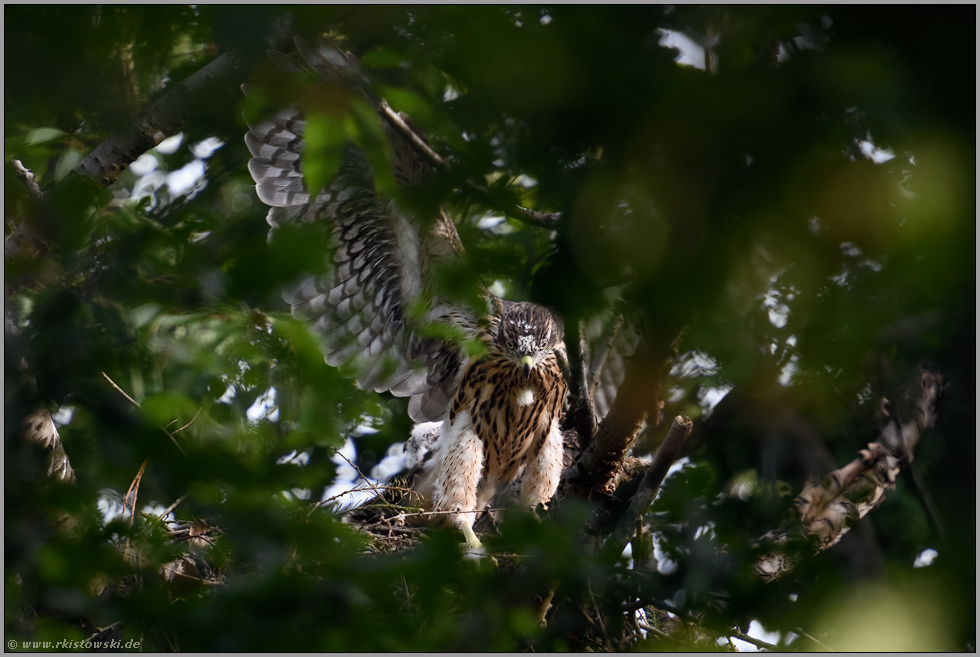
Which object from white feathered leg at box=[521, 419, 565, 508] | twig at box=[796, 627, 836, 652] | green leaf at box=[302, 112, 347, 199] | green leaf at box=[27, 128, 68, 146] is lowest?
white feathered leg at box=[521, 419, 565, 508]

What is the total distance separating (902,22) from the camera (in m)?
0.73

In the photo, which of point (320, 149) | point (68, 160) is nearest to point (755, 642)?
point (320, 149)

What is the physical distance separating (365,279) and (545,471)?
1.47 m

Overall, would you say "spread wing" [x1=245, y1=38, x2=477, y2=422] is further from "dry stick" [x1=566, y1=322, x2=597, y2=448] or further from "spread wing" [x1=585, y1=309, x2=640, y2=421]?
"spread wing" [x1=585, y1=309, x2=640, y2=421]

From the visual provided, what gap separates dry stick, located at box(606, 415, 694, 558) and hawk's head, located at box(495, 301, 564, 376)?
899 millimetres

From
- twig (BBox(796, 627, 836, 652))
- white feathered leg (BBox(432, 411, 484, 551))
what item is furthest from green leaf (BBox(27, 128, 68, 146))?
white feathered leg (BBox(432, 411, 484, 551))

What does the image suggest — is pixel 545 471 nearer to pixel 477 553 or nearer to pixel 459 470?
pixel 459 470

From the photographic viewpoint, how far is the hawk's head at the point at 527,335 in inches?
129

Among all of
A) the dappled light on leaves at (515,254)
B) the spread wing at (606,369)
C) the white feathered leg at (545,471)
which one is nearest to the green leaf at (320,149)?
the dappled light on leaves at (515,254)

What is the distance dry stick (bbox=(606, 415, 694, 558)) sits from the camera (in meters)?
2.45

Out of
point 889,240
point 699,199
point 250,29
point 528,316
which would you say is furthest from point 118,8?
point 528,316

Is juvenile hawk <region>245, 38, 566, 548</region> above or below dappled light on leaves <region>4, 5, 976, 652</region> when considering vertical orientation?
below

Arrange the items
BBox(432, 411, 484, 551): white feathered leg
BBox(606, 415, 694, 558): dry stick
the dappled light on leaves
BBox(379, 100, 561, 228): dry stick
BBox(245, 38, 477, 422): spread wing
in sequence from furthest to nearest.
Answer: BBox(432, 411, 484, 551): white feathered leg, BBox(245, 38, 477, 422): spread wing, BBox(606, 415, 694, 558): dry stick, BBox(379, 100, 561, 228): dry stick, the dappled light on leaves

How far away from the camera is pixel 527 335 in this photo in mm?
3295
